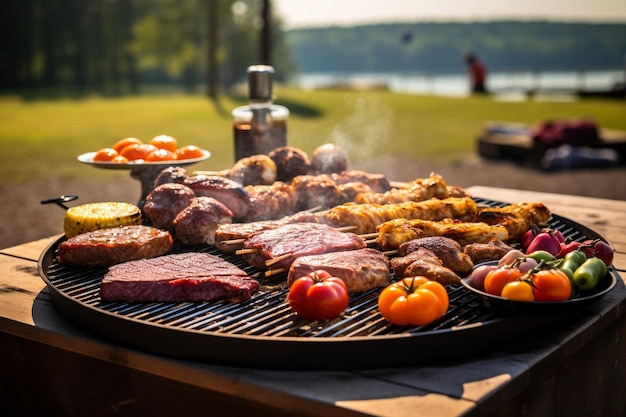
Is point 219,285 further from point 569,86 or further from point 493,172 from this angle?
point 569,86

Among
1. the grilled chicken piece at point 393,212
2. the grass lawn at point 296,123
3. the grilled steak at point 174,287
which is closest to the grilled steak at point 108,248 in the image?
the grilled steak at point 174,287

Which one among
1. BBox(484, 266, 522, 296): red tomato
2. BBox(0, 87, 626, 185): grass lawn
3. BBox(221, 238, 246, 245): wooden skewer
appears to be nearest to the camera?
BBox(484, 266, 522, 296): red tomato

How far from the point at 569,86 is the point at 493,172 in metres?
21.6

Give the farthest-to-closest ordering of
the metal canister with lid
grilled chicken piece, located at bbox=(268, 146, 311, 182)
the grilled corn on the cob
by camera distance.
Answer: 1. the metal canister with lid
2. grilled chicken piece, located at bbox=(268, 146, 311, 182)
3. the grilled corn on the cob

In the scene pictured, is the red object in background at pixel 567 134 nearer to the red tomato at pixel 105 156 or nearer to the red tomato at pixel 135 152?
the red tomato at pixel 135 152

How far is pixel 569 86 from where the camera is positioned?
1404 inches

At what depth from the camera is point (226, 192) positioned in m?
5.34

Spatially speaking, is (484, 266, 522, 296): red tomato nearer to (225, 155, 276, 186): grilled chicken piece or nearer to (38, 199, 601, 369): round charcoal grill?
(38, 199, 601, 369): round charcoal grill

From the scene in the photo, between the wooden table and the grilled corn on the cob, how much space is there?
427 millimetres

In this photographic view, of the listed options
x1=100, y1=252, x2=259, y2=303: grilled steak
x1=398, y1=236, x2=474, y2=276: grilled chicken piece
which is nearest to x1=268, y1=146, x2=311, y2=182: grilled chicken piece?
x1=398, y1=236, x2=474, y2=276: grilled chicken piece

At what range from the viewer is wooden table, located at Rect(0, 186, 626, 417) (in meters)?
3.04

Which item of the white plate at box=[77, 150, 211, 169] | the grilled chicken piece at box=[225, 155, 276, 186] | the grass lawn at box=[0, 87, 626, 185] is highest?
the white plate at box=[77, 150, 211, 169]

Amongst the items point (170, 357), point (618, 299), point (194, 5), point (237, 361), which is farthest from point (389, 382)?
point (194, 5)

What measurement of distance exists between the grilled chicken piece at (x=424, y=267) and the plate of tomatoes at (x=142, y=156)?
8.23 ft
